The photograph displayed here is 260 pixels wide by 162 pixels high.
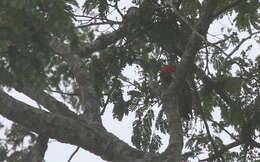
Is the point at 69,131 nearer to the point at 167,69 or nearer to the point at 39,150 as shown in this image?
the point at 39,150

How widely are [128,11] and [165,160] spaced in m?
1.85

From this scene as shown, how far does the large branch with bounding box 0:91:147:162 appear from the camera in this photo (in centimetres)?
319

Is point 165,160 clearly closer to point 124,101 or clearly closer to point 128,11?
point 124,101

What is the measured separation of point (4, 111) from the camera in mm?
3178

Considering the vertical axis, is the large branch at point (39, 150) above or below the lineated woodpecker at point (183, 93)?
below

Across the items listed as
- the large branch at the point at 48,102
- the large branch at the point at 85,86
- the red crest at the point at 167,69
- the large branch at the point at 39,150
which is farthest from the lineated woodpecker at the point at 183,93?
the large branch at the point at 39,150

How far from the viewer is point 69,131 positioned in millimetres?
3242

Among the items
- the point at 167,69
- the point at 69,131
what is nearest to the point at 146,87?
the point at 167,69

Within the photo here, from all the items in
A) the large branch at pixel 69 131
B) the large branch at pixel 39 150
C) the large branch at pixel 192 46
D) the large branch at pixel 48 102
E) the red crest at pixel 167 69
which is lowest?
the large branch at pixel 69 131

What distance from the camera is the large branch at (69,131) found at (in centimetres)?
319

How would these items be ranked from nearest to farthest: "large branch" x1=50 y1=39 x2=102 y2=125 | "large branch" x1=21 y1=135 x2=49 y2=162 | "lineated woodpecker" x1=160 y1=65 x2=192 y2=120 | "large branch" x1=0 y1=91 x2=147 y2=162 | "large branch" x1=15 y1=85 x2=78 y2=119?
"large branch" x1=0 y1=91 x2=147 y2=162, "large branch" x1=50 y1=39 x2=102 y2=125, "large branch" x1=21 y1=135 x2=49 y2=162, "large branch" x1=15 y1=85 x2=78 y2=119, "lineated woodpecker" x1=160 y1=65 x2=192 y2=120

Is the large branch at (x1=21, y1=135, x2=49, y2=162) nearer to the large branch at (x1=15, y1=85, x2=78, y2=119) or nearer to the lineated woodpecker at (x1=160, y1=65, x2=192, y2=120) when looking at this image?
the large branch at (x1=15, y1=85, x2=78, y2=119)

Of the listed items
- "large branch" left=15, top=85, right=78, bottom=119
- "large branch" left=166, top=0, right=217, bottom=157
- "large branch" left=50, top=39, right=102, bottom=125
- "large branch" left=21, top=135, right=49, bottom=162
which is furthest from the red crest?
"large branch" left=21, top=135, right=49, bottom=162

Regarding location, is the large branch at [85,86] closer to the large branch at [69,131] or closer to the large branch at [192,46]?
the large branch at [69,131]
